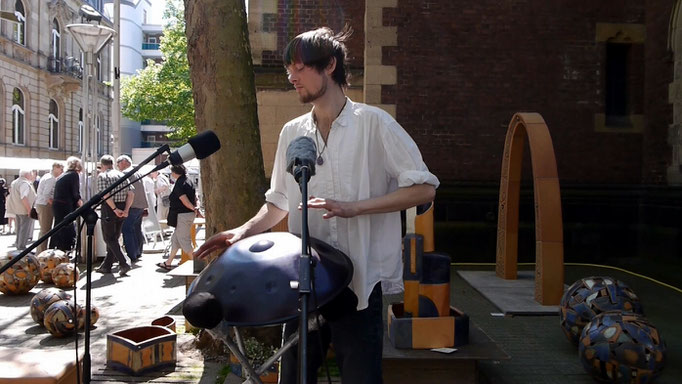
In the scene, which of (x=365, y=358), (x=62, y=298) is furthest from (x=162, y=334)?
(x=365, y=358)

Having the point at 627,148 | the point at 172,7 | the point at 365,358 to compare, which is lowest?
the point at 365,358

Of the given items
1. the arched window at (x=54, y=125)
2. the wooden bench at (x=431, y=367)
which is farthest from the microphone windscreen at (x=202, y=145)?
the arched window at (x=54, y=125)

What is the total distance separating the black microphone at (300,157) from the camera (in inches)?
80.6

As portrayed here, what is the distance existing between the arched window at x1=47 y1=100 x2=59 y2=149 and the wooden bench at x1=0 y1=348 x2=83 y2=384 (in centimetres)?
3988

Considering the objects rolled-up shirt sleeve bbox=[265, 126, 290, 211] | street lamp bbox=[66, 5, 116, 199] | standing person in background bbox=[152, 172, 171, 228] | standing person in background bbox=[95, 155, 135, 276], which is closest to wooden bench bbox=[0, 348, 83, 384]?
rolled-up shirt sleeve bbox=[265, 126, 290, 211]

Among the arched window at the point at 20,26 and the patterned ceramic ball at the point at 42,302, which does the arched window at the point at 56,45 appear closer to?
the arched window at the point at 20,26

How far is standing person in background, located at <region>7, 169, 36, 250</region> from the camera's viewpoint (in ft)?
45.0

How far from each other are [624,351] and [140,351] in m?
3.69

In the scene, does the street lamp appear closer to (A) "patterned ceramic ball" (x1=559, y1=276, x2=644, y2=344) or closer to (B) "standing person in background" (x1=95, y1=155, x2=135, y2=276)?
(B) "standing person in background" (x1=95, y1=155, x2=135, y2=276)

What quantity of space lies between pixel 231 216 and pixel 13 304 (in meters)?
4.18

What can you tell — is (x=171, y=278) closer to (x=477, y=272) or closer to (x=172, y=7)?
(x=477, y=272)

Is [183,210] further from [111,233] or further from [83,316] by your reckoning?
[83,316]

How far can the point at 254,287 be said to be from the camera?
6.51 ft

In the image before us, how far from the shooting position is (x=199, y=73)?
212 inches
